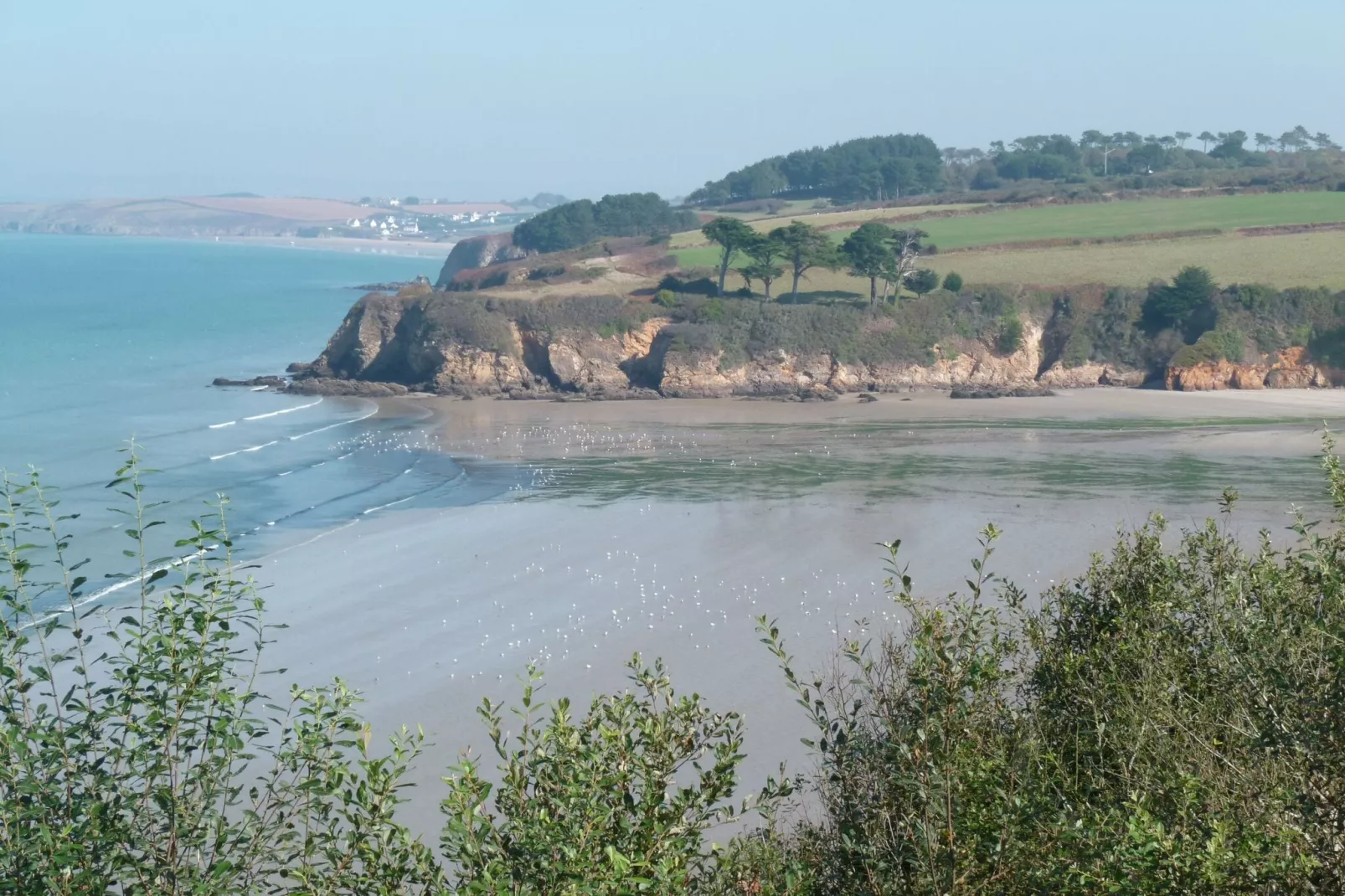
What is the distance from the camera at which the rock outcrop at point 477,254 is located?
11681 cm

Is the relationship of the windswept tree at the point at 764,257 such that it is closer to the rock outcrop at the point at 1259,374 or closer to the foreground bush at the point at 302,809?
the rock outcrop at the point at 1259,374

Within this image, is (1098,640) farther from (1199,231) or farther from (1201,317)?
(1199,231)

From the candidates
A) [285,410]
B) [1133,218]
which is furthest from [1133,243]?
[285,410]

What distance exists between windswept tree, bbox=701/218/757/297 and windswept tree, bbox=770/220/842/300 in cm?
140

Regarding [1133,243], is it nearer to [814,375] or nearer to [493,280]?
[814,375]

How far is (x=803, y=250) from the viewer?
6550cm

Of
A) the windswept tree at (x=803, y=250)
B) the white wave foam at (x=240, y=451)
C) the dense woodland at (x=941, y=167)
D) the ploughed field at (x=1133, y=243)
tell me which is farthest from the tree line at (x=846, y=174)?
the white wave foam at (x=240, y=451)

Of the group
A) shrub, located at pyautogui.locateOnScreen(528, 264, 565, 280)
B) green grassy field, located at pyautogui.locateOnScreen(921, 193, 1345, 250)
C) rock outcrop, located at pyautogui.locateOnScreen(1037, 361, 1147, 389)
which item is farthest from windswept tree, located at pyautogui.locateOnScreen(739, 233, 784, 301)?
rock outcrop, located at pyautogui.locateOnScreen(1037, 361, 1147, 389)

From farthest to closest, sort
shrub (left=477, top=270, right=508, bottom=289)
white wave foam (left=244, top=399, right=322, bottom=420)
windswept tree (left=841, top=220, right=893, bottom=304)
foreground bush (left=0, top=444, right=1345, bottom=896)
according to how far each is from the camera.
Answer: shrub (left=477, top=270, right=508, bottom=289), windswept tree (left=841, top=220, right=893, bottom=304), white wave foam (left=244, top=399, right=322, bottom=420), foreground bush (left=0, top=444, right=1345, bottom=896)

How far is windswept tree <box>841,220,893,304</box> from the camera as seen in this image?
6412cm

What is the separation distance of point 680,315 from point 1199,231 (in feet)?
103

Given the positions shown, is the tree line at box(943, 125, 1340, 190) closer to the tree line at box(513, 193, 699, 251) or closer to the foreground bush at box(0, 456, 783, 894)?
the tree line at box(513, 193, 699, 251)

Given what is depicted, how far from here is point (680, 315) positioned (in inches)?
2448

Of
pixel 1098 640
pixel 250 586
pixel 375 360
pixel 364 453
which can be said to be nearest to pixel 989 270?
pixel 375 360
